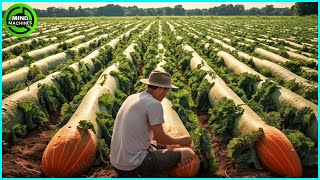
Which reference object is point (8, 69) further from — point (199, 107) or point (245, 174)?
point (245, 174)

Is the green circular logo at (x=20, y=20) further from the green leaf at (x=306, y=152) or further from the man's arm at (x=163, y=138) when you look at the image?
the green leaf at (x=306, y=152)

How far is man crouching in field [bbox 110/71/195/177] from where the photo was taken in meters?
5.38

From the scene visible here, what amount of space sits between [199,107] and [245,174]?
4179mm

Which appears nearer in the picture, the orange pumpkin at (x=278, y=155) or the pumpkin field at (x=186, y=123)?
the orange pumpkin at (x=278, y=155)

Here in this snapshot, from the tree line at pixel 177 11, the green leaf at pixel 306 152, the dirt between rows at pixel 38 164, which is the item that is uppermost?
the green leaf at pixel 306 152

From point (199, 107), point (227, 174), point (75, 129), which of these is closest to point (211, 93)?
point (199, 107)

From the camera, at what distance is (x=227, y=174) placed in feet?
21.3

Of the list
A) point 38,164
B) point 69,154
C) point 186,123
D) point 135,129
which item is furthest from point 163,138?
point 38,164

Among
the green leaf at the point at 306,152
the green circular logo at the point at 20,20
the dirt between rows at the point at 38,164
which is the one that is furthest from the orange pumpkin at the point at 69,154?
the green circular logo at the point at 20,20

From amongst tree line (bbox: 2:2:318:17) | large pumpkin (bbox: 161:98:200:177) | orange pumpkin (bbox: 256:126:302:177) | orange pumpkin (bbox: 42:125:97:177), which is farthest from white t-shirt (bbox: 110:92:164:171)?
tree line (bbox: 2:2:318:17)

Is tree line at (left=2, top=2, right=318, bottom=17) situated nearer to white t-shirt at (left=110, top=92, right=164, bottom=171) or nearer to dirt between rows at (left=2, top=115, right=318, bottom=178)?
dirt between rows at (left=2, top=115, right=318, bottom=178)

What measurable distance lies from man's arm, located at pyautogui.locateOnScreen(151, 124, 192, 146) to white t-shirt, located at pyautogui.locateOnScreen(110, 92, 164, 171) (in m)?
0.09

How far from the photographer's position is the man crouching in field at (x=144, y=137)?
17.6 ft

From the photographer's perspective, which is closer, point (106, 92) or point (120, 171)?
point (120, 171)
